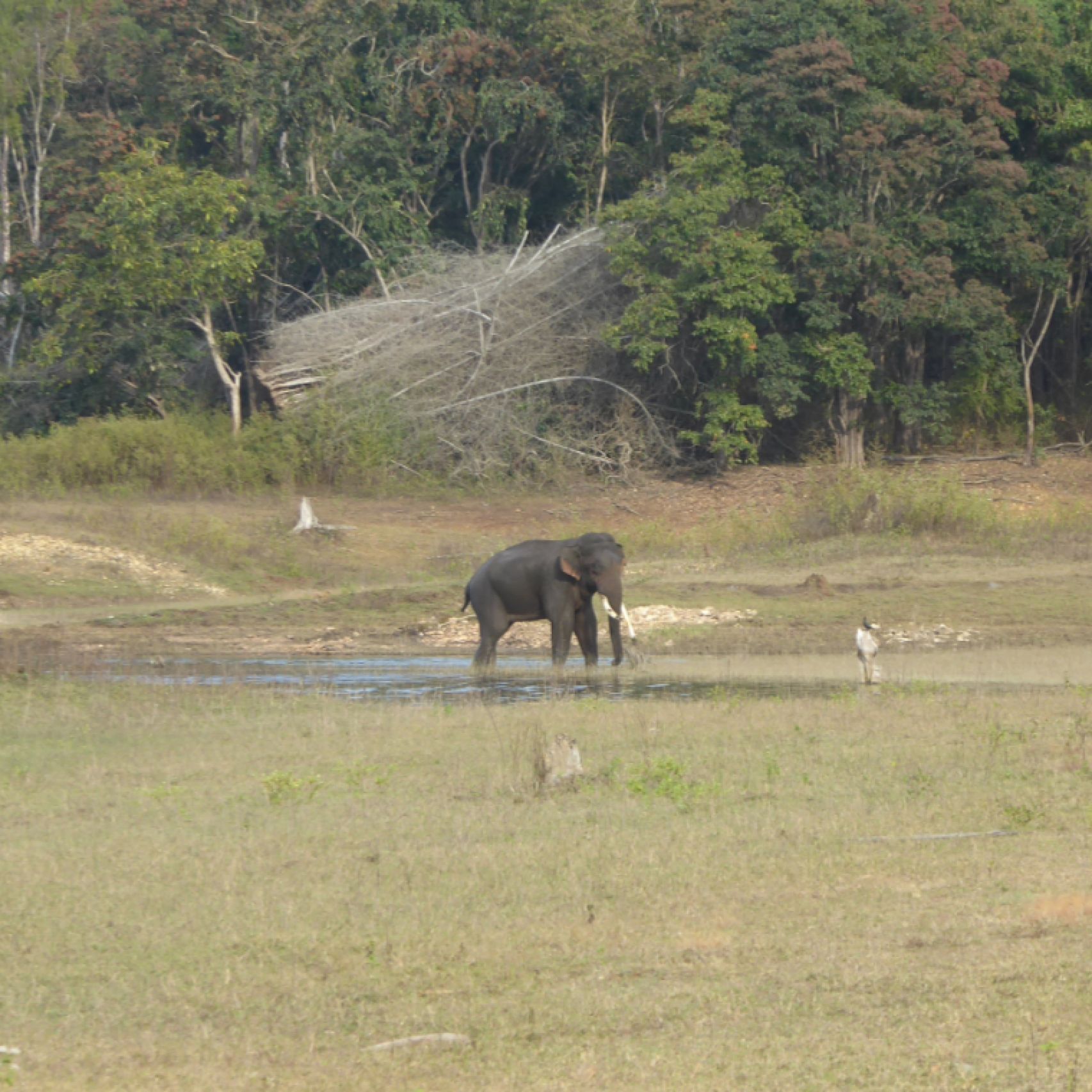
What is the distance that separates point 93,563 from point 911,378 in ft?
55.5

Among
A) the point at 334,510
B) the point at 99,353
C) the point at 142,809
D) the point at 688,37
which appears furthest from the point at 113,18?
the point at 142,809

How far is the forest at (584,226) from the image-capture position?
31.3 metres

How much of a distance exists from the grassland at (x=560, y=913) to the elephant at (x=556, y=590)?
4.86 meters

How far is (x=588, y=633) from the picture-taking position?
17109mm

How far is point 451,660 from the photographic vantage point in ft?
60.6

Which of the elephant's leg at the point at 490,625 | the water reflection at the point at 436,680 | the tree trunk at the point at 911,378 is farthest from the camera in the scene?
the tree trunk at the point at 911,378

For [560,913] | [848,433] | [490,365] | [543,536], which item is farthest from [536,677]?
[848,433]

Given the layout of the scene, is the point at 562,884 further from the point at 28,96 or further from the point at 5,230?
the point at 28,96

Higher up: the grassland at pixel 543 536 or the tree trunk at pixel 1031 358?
the tree trunk at pixel 1031 358

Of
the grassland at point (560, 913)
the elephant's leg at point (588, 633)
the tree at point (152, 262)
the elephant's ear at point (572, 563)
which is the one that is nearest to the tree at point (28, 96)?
the tree at point (152, 262)

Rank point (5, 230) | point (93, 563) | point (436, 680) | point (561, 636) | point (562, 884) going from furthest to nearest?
point (5, 230) → point (93, 563) → point (561, 636) → point (436, 680) → point (562, 884)

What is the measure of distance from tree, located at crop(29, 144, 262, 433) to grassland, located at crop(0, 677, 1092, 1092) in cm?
2143

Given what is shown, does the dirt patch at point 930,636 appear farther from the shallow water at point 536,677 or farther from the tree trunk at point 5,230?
the tree trunk at point 5,230

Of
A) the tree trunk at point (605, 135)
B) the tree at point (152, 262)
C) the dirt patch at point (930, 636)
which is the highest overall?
the tree trunk at point (605, 135)
